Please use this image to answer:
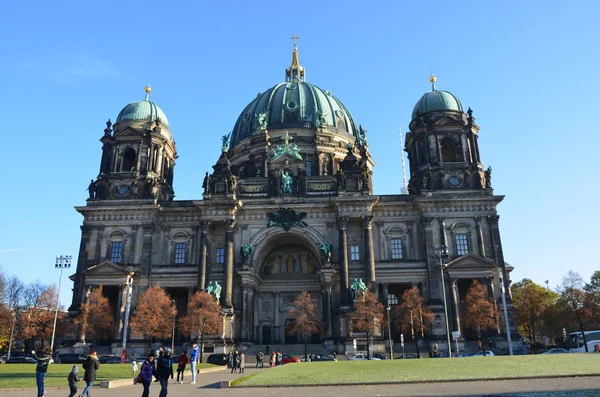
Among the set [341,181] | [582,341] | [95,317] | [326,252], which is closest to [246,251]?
[326,252]

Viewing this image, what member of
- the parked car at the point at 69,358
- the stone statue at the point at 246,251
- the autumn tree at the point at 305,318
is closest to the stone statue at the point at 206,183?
the stone statue at the point at 246,251

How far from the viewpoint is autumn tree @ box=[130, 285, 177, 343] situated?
46.3 m

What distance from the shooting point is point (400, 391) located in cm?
1622

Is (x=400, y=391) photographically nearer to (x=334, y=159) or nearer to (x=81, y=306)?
(x=81, y=306)

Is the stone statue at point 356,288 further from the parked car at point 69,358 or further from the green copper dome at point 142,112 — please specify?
the green copper dome at point 142,112

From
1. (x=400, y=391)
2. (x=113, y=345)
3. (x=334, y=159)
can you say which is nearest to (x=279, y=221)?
(x=334, y=159)

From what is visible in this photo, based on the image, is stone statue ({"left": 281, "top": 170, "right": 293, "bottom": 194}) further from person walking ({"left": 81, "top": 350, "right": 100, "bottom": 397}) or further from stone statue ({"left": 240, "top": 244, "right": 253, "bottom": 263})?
person walking ({"left": 81, "top": 350, "right": 100, "bottom": 397})

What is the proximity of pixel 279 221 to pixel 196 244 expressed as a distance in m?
9.67

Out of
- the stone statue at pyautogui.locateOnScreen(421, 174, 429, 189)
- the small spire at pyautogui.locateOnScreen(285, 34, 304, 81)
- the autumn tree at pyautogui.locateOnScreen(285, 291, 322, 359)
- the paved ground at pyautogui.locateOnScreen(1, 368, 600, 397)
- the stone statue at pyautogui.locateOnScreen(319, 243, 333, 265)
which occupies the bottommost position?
the paved ground at pyautogui.locateOnScreen(1, 368, 600, 397)

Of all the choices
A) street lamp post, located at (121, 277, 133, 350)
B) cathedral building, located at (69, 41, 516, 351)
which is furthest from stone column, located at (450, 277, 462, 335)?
street lamp post, located at (121, 277, 133, 350)

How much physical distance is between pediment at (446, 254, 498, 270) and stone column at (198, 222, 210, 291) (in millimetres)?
25437

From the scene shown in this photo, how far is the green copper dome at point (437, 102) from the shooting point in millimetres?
59344

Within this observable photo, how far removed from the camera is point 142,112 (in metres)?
61.2

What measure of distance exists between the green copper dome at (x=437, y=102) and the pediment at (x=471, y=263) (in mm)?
18821
